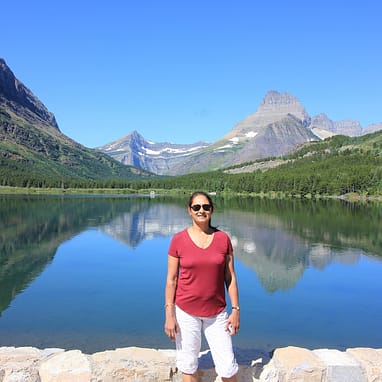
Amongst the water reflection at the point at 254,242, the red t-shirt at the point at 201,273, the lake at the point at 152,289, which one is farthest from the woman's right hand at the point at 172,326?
the water reflection at the point at 254,242

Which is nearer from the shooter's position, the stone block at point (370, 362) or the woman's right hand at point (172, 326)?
the woman's right hand at point (172, 326)

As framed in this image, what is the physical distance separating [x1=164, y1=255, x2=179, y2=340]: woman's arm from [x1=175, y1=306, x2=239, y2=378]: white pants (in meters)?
0.15

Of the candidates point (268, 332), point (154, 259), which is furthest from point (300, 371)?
point (154, 259)

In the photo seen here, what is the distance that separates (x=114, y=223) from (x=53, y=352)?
6694cm

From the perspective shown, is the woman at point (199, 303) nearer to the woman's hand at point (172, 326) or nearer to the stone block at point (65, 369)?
the woman's hand at point (172, 326)

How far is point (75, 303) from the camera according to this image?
2547cm

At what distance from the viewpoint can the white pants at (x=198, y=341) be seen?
318 inches

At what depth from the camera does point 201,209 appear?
8.64 metres

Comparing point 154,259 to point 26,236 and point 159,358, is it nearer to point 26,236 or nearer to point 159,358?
point 26,236

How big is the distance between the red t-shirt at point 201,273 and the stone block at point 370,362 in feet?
12.6

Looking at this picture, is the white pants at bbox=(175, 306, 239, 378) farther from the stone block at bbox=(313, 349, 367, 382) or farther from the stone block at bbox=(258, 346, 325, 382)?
the stone block at bbox=(313, 349, 367, 382)

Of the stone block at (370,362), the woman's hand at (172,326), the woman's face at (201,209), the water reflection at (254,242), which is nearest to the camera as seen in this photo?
the woman's hand at (172,326)

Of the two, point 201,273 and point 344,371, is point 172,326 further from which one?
point 344,371

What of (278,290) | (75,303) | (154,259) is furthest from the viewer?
(154,259)
